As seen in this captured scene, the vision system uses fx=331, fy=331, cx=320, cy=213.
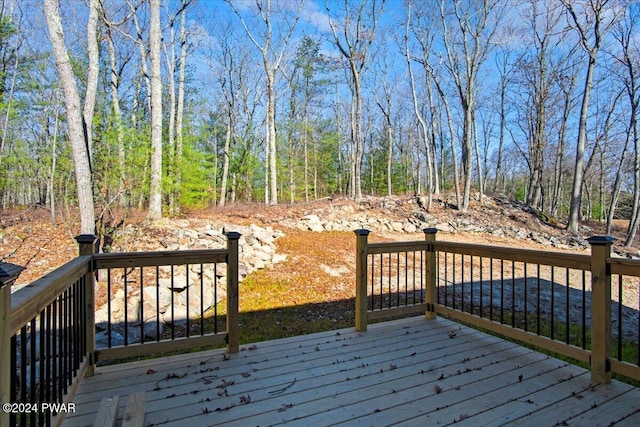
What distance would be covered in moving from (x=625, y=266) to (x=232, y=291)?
3047 mm

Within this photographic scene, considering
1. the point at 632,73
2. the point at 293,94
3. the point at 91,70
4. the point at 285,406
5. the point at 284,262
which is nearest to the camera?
the point at 285,406

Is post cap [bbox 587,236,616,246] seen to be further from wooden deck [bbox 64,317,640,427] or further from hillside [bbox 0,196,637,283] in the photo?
hillside [bbox 0,196,637,283]

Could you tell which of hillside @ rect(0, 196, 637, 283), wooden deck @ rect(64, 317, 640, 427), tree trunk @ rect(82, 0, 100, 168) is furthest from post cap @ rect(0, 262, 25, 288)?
tree trunk @ rect(82, 0, 100, 168)

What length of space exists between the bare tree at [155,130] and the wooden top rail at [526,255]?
6.81m

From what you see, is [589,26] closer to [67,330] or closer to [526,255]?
[526,255]

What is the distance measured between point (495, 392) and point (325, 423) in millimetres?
1257

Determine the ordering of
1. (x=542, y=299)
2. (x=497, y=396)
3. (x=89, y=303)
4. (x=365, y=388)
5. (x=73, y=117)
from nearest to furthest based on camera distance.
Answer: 1. (x=497, y=396)
2. (x=365, y=388)
3. (x=89, y=303)
4. (x=73, y=117)
5. (x=542, y=299)

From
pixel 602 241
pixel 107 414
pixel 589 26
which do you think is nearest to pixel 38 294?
pixel 107 414

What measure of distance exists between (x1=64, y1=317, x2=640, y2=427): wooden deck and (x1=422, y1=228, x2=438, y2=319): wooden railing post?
0.79 m

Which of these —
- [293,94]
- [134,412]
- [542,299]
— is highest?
[293,94]

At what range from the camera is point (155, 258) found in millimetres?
2783

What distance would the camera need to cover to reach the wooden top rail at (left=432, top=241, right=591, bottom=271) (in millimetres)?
2617

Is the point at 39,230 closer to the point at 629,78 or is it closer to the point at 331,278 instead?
the point at 331,278

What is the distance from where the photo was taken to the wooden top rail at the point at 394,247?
12.0 ft
